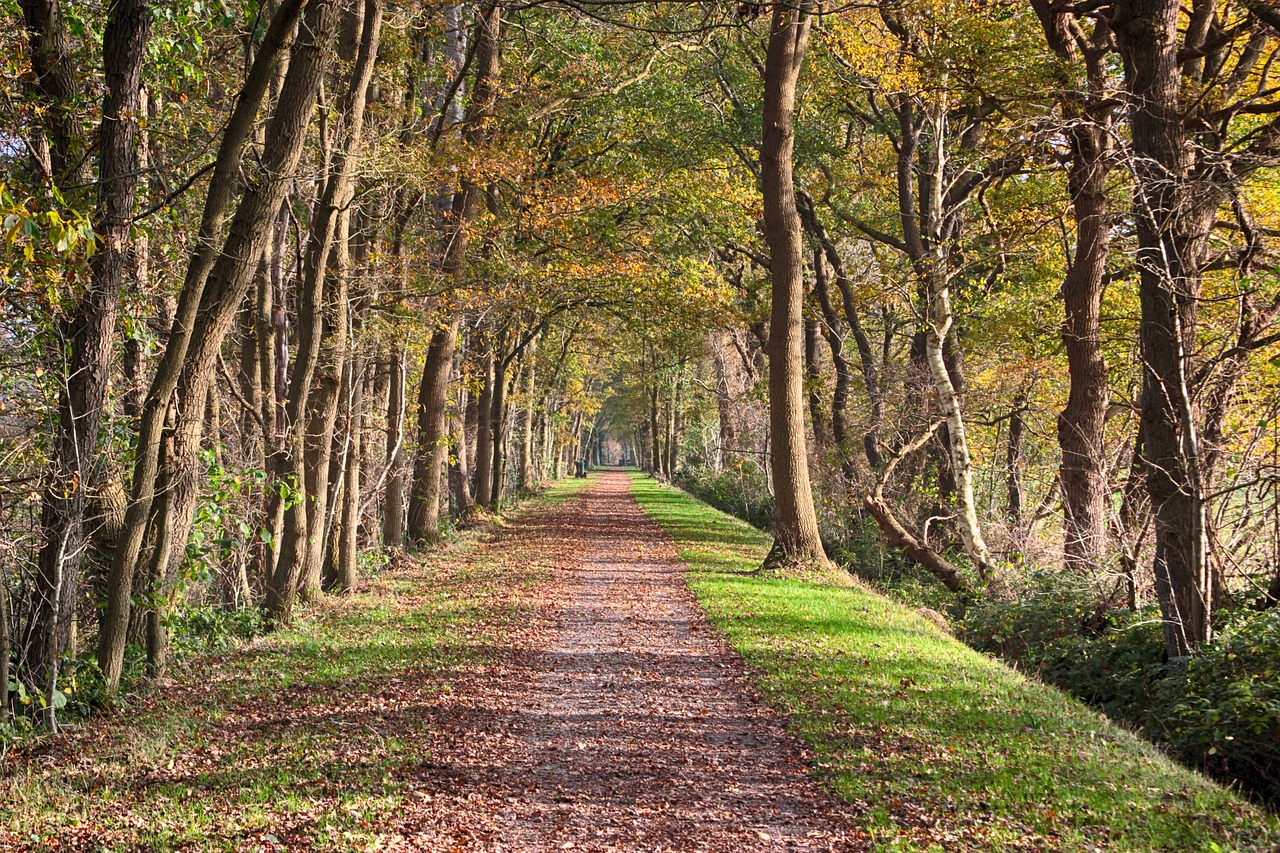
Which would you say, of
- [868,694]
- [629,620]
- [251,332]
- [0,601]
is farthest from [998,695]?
[251,332]

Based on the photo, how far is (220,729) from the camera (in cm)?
679

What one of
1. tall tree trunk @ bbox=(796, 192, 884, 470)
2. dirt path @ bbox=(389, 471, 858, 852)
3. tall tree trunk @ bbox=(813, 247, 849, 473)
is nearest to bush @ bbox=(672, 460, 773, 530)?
tall tree trunk @ bbox=(813, 247, 849, 473)

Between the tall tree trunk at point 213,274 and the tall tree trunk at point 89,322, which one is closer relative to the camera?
the tall tree trunk at point 89,322

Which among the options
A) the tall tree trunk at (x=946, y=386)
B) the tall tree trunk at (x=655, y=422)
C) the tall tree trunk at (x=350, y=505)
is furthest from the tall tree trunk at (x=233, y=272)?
the tall tree trunk at (x=655, y=422)

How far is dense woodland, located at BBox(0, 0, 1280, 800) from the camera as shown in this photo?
7.53 meters

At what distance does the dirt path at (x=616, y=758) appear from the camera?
5.14 meters

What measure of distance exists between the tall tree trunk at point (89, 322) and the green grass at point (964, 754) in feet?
19.3

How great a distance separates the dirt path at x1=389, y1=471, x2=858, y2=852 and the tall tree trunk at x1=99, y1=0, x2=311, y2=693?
118 inches

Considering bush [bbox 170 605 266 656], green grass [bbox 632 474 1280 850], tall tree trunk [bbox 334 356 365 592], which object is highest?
tall tree trunk [bbox 334 356 365 592]

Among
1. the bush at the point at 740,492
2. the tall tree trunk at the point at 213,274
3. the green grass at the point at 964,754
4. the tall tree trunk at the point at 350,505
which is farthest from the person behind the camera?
the bush at the point at 740,492

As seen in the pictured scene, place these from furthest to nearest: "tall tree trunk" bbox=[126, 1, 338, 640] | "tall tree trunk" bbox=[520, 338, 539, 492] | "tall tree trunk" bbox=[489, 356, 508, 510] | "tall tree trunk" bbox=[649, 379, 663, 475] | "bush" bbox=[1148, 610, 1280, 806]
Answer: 1. "tall tree trunk" bbox=[649, 379, 663, 475]
2. "tall tree trunk" bbox=[520, 338, 539, 492]
3. "tall tree trunk" bbox=[489, 356, 508, 510]
4. "tall tree trunk" bbox=[126, 1, 338, 640]
5. "bush" bbox=[1148, 610, 1280, 806]

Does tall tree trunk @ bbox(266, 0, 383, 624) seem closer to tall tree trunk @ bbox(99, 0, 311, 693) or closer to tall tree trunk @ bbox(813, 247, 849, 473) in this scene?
tall tree trunk @ bbox(99, 0, 311, 693)

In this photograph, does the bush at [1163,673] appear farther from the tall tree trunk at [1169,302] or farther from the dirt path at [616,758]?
the dirt path at [616,758]

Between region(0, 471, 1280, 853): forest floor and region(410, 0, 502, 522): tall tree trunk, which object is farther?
region(410, 0, 502, 522): tall tree trunk
